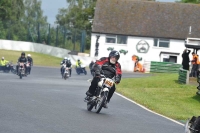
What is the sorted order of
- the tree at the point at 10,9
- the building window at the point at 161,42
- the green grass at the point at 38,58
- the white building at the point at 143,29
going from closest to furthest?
the green grass at the point at 38,58
the white building at the point at 143,29
the building window at the point at 161,42
the tree at the point at 10,9

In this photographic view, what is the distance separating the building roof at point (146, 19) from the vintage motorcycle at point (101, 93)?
55.2 m

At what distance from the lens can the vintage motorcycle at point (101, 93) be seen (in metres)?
17.8

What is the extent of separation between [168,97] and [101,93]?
37.8 ft

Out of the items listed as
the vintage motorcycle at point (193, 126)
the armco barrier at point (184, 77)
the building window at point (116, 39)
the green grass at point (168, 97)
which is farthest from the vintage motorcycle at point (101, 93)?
the building window at point (116, 39)

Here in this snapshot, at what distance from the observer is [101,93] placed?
17953 millimetres

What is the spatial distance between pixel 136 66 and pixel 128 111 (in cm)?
4683

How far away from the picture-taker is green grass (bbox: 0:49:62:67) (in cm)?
6800

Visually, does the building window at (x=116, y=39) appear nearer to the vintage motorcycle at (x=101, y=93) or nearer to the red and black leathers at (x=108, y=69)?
the vintage motorcycle at (x=101, y=93)

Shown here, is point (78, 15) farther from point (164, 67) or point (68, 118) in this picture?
point (68, 118)

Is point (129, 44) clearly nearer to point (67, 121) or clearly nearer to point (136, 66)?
point (136, 66)

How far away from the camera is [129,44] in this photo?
73.8 metres

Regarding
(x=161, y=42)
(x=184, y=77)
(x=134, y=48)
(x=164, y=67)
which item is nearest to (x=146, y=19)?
(x=161, y=42)

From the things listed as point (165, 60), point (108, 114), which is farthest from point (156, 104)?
point (165, 60)

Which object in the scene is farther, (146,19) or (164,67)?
Result: (146,19)
